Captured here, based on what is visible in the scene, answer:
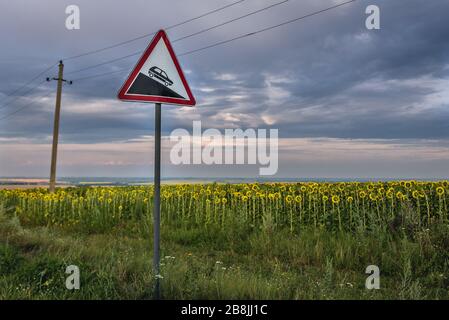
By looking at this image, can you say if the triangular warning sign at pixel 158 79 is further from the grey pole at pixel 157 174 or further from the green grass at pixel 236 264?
the green grass at pixel 236 264

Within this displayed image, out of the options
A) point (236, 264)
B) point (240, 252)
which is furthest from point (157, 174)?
point (240, 252)

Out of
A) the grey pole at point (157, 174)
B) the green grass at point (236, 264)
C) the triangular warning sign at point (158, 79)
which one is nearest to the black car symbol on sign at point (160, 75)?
the triangular warning sign at point (158, 79)

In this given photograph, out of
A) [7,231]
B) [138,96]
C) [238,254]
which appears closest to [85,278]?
[138,96]

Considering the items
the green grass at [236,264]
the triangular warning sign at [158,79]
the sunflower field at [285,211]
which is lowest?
the green grass at [236,264]

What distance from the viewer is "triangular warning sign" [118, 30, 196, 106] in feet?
17.3

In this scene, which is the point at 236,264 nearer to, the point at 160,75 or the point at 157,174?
the point at 157,174

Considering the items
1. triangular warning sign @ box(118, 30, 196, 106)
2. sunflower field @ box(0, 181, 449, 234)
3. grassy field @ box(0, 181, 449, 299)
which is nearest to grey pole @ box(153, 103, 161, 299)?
triangular warning sign @ box(118, 30, 196, 106)

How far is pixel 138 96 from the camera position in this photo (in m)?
5.29

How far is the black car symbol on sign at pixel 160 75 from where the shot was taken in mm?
5383

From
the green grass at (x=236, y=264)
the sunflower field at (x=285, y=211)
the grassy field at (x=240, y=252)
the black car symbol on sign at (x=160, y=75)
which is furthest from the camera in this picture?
the sunflower field at (x=285, y=211)

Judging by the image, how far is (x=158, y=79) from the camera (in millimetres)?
5414

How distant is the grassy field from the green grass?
2 cm

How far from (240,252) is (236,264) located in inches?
41.6
